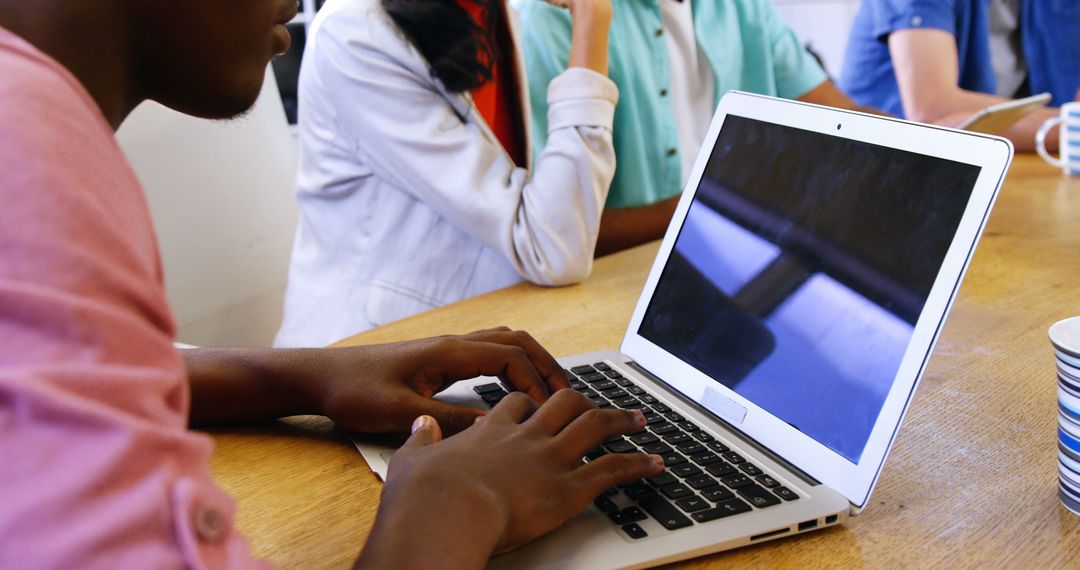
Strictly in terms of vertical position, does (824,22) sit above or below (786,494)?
below

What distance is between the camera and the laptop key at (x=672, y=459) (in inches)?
25.5

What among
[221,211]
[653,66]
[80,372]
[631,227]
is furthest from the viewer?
[653,66]

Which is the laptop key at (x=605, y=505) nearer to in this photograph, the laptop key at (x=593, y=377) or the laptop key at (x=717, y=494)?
the laptop key at (x=717, y=494)

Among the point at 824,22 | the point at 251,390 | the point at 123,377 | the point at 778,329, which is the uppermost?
the point at 123,377

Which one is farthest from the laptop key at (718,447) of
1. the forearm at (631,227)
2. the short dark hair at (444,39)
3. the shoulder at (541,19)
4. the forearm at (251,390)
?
the shoulder at (541,19)

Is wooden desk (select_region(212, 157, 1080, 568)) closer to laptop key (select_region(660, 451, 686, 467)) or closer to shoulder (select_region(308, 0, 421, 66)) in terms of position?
laptop key (select_region(660, 451, 686, 467))

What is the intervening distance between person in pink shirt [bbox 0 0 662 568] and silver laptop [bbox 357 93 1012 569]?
52mm

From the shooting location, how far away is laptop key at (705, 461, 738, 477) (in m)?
0.63

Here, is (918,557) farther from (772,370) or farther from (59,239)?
(59,239)

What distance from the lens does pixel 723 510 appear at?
58 centimetres

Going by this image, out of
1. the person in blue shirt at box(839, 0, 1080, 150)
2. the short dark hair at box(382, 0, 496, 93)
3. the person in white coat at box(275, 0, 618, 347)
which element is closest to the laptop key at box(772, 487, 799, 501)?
the person in white coat at box(275, 0, 618, 347)

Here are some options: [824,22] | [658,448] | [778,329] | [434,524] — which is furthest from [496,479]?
[824,22]

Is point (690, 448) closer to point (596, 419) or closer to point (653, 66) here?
point (596, 419)

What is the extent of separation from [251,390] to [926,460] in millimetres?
506
